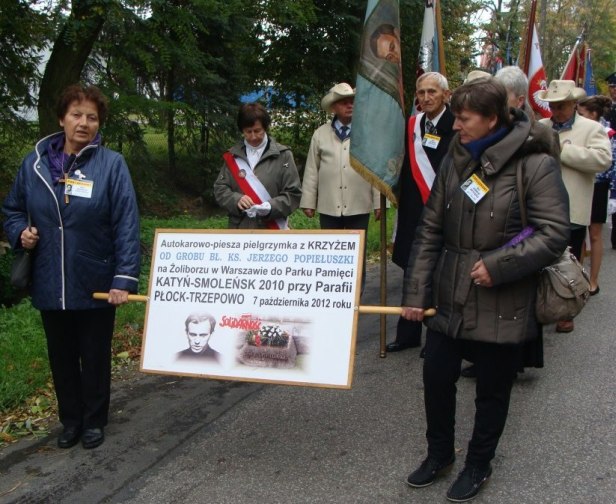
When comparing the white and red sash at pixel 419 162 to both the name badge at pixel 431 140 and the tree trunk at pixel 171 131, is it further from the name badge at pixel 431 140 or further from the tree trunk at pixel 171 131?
the tree trunk at pixel 171 131

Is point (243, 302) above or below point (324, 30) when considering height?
below

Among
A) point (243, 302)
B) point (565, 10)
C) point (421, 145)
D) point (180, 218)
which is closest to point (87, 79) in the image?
point (180, 218)

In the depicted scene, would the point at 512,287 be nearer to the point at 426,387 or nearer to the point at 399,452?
the point at 426,387

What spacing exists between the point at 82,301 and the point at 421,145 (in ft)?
8.55

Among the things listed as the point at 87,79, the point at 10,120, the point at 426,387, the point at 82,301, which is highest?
the point at 87,79

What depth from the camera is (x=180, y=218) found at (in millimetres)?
12836

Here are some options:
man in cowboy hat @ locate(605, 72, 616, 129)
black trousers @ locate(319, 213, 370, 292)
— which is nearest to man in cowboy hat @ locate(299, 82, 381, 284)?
black trousers @ locate(319, 213, 370, 292)

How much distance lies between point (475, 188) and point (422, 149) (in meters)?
1.95

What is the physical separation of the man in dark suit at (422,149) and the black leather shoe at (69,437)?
8.69ft

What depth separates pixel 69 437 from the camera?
3701mm

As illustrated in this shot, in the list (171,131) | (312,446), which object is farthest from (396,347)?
(171,131)

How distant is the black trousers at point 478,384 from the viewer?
2965 millimetres

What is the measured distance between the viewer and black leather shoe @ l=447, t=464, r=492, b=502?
3027mm

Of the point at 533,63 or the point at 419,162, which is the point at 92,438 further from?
the point at 533,63
